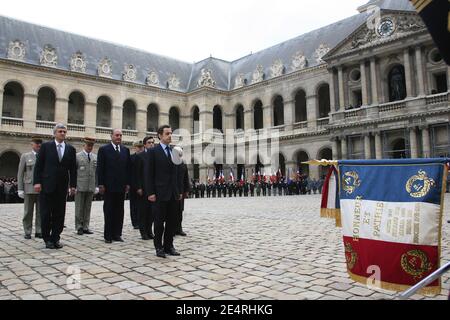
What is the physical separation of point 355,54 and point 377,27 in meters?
2.35

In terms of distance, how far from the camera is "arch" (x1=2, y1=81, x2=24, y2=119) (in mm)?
29734

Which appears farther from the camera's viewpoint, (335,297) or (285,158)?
(285,158)

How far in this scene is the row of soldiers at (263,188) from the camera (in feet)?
96.2

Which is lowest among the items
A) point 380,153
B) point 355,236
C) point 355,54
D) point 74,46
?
point 355,236

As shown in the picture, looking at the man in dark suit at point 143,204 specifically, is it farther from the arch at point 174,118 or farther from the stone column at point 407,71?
the arch at point 174,118

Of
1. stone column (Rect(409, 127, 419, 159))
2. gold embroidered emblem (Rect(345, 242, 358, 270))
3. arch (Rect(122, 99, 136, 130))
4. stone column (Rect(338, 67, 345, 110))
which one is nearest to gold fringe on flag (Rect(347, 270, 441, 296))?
gold embroidered emblem (Rect(345, 242, 358, 270))

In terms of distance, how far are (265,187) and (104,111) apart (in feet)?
56.0

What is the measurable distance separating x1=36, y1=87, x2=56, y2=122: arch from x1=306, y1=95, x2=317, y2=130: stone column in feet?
72.9

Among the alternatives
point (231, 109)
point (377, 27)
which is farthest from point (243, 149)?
point (377, 27)

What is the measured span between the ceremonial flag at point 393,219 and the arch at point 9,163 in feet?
100

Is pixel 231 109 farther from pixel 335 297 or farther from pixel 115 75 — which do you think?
pixel 335 297

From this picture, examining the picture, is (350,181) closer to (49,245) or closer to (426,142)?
(49,245)

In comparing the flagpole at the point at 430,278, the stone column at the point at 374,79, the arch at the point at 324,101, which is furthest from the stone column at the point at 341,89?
the flagpole at the point at 430,278

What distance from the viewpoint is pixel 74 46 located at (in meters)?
33.9
